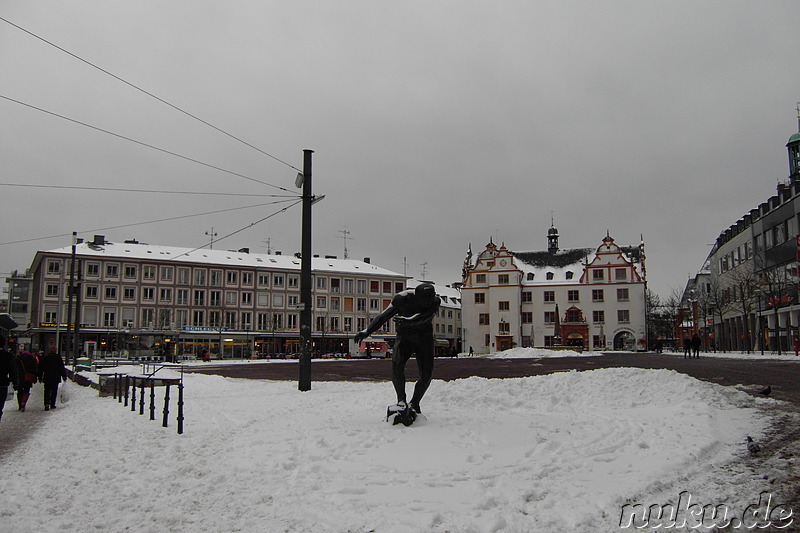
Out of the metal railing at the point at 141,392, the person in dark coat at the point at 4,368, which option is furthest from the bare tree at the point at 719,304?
the person in dark coat at the point at 4,368

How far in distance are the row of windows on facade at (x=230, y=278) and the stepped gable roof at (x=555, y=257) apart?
18694mm

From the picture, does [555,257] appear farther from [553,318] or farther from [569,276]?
[553,318]

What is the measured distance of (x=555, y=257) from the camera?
285ft

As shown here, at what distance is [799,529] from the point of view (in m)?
4.64

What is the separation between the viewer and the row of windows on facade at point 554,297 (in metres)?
78.4

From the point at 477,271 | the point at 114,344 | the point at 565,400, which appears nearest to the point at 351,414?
the point at 565,400

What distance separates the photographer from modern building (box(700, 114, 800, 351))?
48.0 m

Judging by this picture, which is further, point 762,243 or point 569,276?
point 569,276

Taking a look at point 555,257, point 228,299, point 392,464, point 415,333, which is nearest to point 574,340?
point 555,257

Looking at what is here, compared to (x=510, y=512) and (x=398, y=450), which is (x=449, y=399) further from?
(x=510, y=512)

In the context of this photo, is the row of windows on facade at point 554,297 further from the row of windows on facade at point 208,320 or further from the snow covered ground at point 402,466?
the snow covered ground at point 402,466

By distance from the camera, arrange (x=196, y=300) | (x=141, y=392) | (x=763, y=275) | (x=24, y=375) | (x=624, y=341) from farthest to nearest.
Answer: (x=624, y=341), (x=196, y=300), (x=763, y=275), (x=24, y=375), (x=141, y=392)
